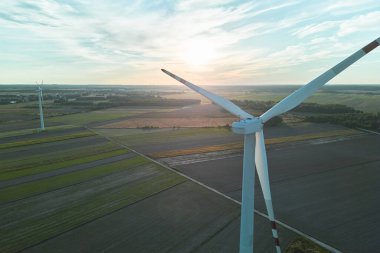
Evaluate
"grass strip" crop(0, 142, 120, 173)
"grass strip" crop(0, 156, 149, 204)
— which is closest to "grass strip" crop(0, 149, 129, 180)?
"grass strip" crop(0, 142, 120, 173)

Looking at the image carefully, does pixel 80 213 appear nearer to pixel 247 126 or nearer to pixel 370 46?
pixel 247 126

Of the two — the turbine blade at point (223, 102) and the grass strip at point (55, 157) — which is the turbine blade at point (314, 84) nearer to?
the turbine blade at point (223, 102)

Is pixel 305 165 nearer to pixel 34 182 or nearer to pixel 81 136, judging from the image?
pixel 34 182

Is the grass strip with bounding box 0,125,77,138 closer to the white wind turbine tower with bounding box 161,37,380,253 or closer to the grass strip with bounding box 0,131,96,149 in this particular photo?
the grass strip with bounding box 0,131,96,149

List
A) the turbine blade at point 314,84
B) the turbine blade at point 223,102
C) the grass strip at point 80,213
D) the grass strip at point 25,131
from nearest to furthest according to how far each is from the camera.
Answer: the turbine blade at point 314,84
the turbine blade at point 223,102
the grass strip at point 80,213
the grass strip at point 25,131

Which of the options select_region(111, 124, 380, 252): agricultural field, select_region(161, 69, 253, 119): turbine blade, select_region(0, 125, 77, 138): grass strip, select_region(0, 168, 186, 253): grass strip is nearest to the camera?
select_region(161, 69, 253, 119): turbine blade

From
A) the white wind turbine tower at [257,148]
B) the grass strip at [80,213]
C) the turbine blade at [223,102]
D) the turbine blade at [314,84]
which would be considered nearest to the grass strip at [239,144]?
the grass strip at [80,213]

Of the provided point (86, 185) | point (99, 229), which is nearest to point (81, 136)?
point (86, 185)
